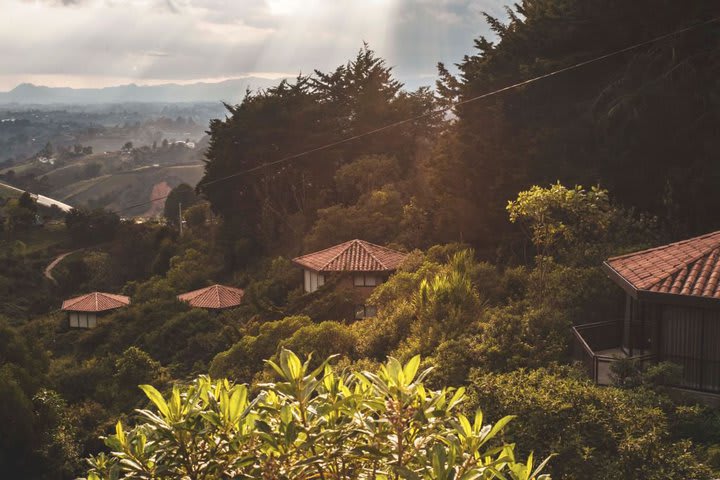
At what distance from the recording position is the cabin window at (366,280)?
2795cm

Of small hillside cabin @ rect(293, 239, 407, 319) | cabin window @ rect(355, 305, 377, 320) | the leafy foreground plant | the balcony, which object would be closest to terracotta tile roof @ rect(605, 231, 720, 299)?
the balcony

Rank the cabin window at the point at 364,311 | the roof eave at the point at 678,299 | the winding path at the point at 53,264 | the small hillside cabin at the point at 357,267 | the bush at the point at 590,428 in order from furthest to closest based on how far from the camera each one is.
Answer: the winding path at the point at 53,264
the small hillside cabin at the point at 357,267
the cabin window at the point at 364,311
the roof eave at the point at 678,299
the bush at the point at 590,428

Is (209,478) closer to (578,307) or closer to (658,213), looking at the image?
(578,307)

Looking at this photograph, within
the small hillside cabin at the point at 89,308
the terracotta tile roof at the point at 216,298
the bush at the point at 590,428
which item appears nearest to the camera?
the bush at the point at 590,428

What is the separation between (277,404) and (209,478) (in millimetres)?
600

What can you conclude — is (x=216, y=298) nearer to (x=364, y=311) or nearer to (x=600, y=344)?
(x=364, y=311)

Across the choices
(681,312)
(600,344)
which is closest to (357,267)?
(600,344)

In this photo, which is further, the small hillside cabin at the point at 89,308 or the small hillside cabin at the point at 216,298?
the small hillside cabin at the point at 89,308

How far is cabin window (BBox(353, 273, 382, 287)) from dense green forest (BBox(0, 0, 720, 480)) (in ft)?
6.14

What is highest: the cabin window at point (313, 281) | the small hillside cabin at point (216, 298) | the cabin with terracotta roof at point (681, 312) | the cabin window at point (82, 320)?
the cabin with terracotta roof at point (681, 312)

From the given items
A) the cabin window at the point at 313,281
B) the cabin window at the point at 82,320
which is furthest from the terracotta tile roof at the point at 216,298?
the cabin window at the point at 313,281

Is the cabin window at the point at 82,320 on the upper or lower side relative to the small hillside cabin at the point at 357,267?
lower

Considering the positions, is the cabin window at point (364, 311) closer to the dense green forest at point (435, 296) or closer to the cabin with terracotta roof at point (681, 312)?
the dense green forest at point (435, 296)

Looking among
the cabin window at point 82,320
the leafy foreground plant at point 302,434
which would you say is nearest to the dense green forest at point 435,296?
the leafy foreground plant at point 302,434
